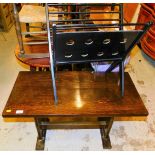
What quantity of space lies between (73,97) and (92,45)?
16.7 inches

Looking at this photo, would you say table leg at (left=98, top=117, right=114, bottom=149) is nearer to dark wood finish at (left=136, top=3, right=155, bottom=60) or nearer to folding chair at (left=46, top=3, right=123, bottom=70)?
folding chair at (left=46, top=3, right=123, bottom=70)

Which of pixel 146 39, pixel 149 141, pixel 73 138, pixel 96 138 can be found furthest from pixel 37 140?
pixel 146 39

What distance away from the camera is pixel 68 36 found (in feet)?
3.13

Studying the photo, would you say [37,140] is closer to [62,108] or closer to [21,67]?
[62,108]

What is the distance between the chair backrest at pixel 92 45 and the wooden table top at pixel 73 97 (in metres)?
0.27

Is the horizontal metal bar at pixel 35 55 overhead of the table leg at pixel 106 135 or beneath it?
overhead

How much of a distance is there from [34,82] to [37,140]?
1.74 feet

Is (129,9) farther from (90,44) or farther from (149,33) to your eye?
(90,44)

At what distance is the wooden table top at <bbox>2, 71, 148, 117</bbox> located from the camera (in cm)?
118

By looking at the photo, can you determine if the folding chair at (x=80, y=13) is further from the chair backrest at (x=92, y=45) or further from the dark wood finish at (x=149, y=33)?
the dark wood finish at (x=149, y=33)

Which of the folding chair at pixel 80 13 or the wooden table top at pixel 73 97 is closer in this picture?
the wooden table top at pixel 73 97

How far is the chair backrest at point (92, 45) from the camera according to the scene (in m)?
0.96

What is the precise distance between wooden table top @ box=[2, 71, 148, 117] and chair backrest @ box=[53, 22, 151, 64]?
0.27 m

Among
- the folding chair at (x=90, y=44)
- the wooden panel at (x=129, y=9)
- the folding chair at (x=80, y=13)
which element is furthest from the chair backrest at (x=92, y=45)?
the wooden panel at (x=129, y=9)
